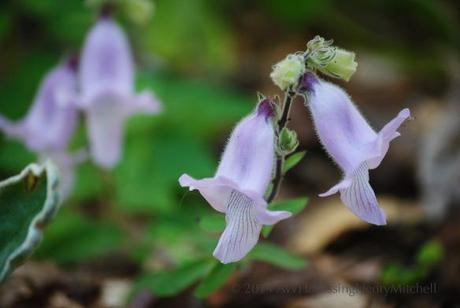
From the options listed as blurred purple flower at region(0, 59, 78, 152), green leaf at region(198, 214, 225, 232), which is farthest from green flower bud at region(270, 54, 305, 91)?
blurred purple flower at region(0, 59, 78, 152)

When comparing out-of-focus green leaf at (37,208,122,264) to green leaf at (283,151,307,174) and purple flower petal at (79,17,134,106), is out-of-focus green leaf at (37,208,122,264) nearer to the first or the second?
purple flower petal at (79,17,134,106)

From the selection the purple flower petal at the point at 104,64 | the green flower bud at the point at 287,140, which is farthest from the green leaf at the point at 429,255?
the purple flower petal at the point at 104,64

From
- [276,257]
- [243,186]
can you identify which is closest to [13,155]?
[276,257]

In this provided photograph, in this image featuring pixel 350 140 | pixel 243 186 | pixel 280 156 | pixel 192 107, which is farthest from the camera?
pixel 192 107

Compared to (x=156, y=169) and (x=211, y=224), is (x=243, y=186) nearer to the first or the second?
(x=211, y=224)

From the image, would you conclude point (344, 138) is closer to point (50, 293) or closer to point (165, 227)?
point (50, 293)

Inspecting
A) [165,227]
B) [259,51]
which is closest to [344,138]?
[165,227]

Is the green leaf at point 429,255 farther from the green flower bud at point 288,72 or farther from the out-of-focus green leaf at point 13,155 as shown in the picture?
the out-of-focus green leaf at point 13,155
